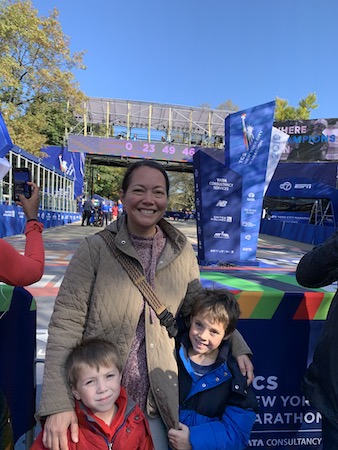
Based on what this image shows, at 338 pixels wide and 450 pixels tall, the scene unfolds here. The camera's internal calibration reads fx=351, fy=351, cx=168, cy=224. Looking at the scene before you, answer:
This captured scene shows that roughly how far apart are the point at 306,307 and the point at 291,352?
0.31m

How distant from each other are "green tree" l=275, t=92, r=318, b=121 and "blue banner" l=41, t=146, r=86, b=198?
2727cm

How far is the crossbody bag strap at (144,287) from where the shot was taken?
161 cm

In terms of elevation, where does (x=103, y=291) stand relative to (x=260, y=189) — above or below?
below

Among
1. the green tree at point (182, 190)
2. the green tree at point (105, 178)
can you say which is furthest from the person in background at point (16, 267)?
the green tree at point (182, 190)

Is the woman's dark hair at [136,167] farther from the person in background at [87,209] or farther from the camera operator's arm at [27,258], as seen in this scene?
the person in background at [87,209]

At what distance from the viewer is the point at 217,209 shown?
862 centimetres

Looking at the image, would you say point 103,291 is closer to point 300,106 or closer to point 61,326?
point 61,326

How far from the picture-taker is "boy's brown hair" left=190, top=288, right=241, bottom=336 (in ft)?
5.69

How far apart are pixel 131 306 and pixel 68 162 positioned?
31.1 meters

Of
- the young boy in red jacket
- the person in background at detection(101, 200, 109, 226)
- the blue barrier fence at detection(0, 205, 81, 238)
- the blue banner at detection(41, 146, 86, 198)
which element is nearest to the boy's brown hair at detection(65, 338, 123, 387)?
the young boy in red jacket

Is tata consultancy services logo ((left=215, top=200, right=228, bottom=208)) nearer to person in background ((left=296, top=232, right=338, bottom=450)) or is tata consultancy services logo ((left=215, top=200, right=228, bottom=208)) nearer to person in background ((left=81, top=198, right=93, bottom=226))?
person in background ((left=296, top=232, right=338, bottom=450))

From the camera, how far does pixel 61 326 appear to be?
1522mm

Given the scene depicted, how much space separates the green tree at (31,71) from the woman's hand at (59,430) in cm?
1695

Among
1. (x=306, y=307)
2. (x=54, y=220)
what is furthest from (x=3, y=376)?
(x=54, y=220)
